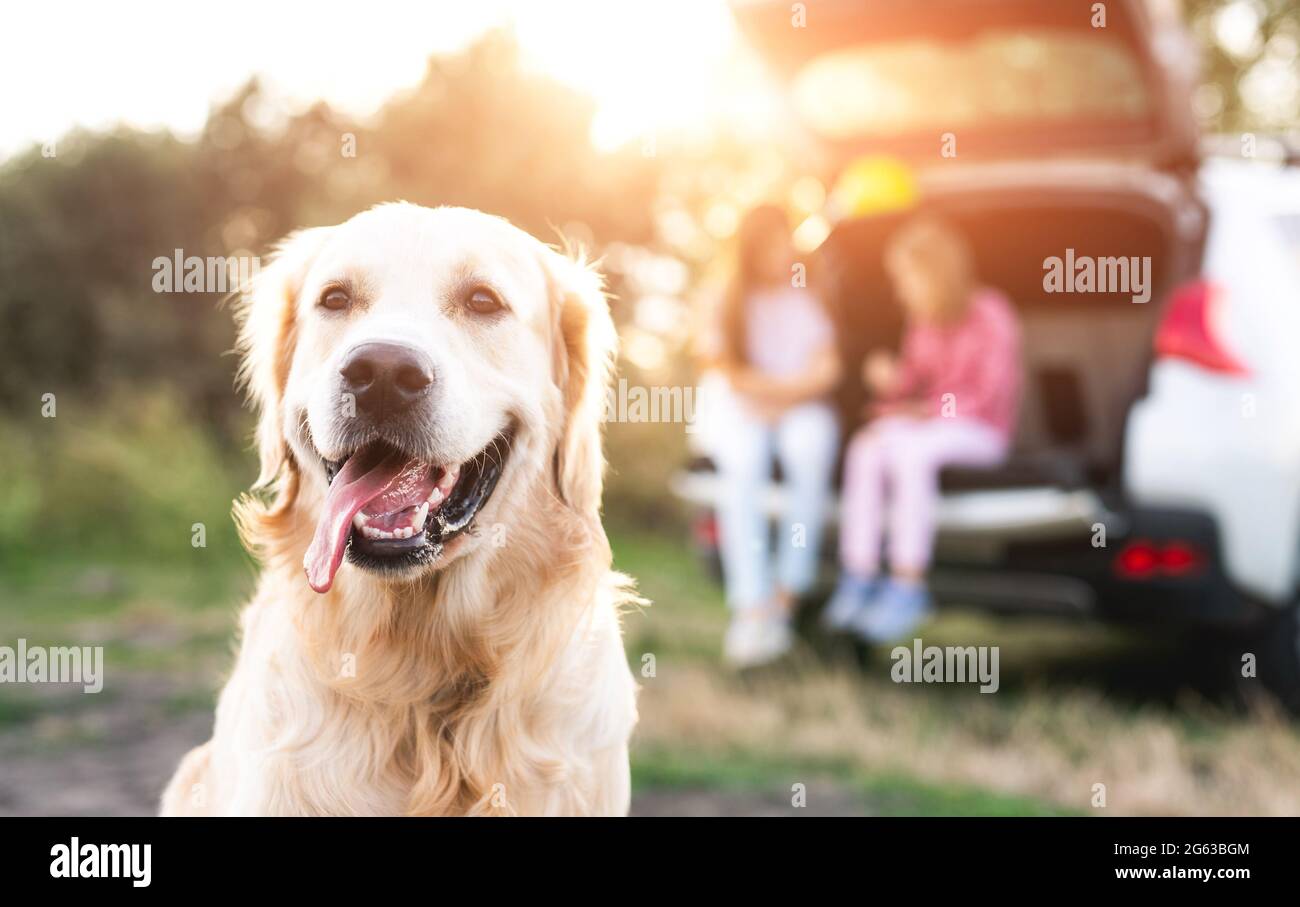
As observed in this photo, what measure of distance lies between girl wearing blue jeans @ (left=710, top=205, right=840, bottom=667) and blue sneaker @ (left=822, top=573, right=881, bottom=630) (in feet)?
0.42

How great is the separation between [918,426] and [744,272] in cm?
87

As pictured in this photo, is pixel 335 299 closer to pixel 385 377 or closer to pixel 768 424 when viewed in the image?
pixel 385 377

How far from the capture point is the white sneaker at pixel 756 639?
447 cm

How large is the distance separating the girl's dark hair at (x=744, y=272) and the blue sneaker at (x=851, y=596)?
91 cm

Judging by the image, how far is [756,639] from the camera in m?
4.50

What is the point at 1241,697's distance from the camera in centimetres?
400

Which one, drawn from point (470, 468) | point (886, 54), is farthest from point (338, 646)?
point (886, 54)

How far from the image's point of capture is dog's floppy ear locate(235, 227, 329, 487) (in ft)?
5.91

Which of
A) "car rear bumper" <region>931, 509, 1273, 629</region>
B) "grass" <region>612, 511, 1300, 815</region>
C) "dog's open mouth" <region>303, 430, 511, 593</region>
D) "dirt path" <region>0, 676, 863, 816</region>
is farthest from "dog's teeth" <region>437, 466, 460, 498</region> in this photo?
"car rear bumper" <region>931, 509, 1273, 629</region>

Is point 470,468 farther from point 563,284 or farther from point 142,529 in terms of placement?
point 142,529

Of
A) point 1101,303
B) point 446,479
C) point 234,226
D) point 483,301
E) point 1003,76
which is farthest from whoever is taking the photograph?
point 234,226

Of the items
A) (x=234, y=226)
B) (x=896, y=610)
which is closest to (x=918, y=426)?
(x=896, y=610)

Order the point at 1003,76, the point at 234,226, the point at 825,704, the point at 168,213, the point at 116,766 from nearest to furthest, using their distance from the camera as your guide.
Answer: the point at 116,766
the point at 825,704
the point at 1003,76
the point at 234,226
the point at 168,213

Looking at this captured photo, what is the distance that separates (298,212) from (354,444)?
6344 millimetres
